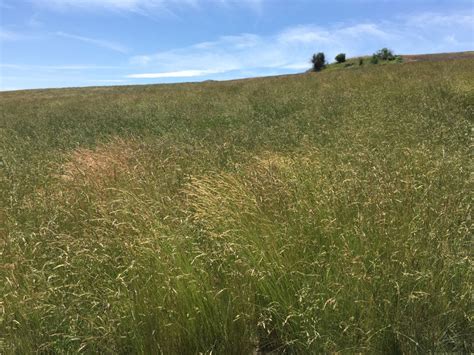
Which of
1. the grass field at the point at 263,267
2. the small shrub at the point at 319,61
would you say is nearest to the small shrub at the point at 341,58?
the small shrub at the point at 319,61

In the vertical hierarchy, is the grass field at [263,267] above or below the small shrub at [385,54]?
below

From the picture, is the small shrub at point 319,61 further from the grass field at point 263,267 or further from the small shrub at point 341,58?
the grass field at point 263,267

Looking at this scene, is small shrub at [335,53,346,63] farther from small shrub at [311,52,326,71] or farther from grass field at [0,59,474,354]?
grass field at [0,59,474,354]

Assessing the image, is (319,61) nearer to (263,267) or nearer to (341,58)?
Answer: (341,58)

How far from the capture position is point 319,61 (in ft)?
218

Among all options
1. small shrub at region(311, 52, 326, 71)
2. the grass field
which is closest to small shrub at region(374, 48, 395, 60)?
small shrub at region(311, 52, 326, 71)

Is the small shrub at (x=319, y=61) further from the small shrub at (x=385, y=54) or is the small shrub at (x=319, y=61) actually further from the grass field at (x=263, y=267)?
the grass field at (x=263, y=267)

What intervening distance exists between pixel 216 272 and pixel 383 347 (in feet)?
3.82

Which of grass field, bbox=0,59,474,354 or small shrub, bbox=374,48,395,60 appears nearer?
grass field, bbox=0,59,474,354

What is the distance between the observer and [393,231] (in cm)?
252

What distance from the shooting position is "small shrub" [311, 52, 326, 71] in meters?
66.6

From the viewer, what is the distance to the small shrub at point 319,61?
66562 mm

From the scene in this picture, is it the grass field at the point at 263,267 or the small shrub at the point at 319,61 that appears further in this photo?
the small shrub at the point at 319,61

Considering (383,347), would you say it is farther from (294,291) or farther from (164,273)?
(164,273)
